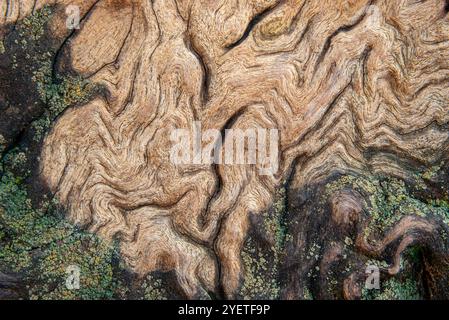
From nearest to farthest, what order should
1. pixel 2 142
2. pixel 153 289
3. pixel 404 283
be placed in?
pixel 404 283, pixel 153 289, pixel 2 142

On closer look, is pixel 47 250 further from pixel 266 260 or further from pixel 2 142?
pixel 266 260

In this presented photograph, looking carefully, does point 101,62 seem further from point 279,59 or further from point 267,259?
point 267,259

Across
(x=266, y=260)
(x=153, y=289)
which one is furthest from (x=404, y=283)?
(x=153, y=289)

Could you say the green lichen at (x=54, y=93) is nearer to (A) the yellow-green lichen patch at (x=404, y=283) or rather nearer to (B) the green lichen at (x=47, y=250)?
(B) the green lichen at (x=47, y=250)

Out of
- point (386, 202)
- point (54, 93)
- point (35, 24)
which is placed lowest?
point (386, 202)

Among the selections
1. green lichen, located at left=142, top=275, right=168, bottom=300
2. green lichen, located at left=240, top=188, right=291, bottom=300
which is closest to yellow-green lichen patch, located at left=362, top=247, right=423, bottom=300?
green lichen, located at left=240, top=188, right=291, bottom=300

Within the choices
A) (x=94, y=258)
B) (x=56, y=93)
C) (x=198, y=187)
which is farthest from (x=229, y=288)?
(x=56, y=93)

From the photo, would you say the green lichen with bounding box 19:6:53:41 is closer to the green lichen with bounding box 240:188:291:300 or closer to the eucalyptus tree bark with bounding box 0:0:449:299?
the eucalyptus tree bark with bounding box 0:0:449:299

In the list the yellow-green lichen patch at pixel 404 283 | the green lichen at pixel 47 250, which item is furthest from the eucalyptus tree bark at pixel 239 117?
the yellow-green lichen patch at pixel 404 283
